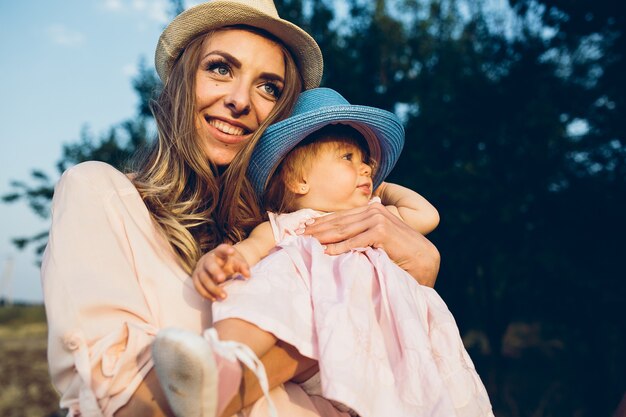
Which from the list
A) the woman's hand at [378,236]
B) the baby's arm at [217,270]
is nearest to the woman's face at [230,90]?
the woman's hand at [378,236]

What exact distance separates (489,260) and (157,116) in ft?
19.8

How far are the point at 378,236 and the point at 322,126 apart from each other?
0.66m

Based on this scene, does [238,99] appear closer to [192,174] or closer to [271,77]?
[271,77]

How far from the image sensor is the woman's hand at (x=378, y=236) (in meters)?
2.10

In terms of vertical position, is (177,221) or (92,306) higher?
(177,221)

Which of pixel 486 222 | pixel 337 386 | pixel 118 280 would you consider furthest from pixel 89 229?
pixel 486 222

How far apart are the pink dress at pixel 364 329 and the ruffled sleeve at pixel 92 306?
30 cm

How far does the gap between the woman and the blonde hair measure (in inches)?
5.3

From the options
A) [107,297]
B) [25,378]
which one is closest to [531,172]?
[107,297]

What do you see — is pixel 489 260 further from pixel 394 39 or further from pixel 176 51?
pixel 176 51

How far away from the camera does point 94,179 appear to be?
186cm

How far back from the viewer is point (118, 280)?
1.64m

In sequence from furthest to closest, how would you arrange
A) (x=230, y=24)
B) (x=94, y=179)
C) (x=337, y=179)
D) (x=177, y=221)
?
(x=230, y=24)
(x=337, y=179)
(x=177, y=221)
(x=94, y=179)

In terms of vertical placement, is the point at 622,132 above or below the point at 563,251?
above
